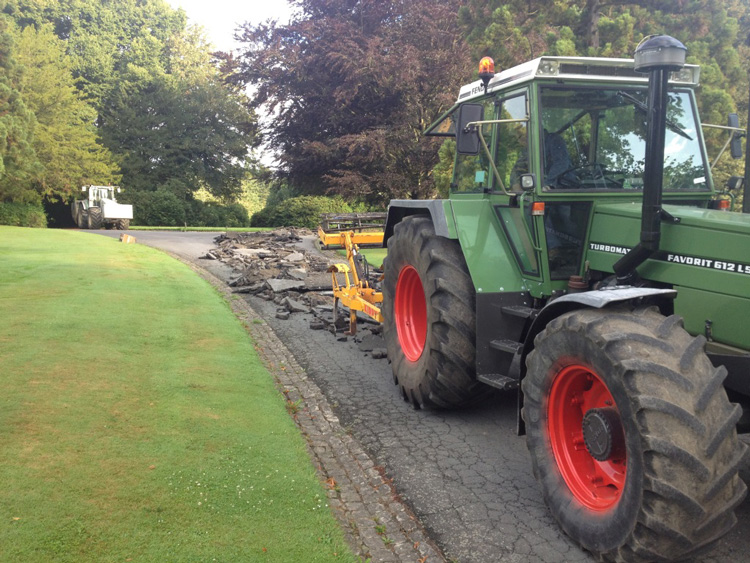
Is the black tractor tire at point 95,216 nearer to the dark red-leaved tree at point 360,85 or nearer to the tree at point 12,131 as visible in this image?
the tree at point 12,131

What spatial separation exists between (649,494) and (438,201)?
3071mm

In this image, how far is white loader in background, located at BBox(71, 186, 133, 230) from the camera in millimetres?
30938

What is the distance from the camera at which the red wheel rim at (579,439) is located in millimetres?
3154

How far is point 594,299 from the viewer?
3139mm

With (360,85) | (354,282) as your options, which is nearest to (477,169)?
(354,282)

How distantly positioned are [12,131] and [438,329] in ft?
93.0

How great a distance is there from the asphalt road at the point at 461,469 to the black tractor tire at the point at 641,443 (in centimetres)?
28

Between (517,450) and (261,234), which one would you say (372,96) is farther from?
(517,450)

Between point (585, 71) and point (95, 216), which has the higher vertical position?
point (585, 71)

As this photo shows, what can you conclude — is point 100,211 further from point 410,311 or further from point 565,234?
point 565,234

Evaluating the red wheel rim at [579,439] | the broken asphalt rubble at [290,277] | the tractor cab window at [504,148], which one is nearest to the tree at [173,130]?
the broken asphalt rubble at [290,277]

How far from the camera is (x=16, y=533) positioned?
9.87ft

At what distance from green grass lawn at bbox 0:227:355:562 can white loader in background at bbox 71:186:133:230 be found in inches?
967

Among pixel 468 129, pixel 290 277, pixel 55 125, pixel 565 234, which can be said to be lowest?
pixel 290 277
